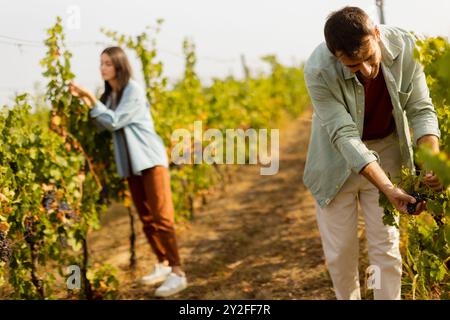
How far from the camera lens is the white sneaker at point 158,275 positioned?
3979 mm

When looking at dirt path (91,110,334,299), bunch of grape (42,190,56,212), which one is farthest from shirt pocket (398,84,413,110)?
bunch of grape (42,190,56,212)

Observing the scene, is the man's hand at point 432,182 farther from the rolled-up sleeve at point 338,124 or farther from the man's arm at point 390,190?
the rolled-up sleeve at point 338,124

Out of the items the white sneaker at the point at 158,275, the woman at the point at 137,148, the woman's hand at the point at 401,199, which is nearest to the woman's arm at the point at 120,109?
the woman at the point at 137,148

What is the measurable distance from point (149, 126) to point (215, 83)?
3424 mm

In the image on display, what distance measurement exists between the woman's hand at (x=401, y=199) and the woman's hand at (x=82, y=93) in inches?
77.8

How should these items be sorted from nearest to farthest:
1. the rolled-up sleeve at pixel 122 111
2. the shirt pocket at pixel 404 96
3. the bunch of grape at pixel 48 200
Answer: the shirt pocket at pixel 404 96
the bunch of grape at pixel 48 200
the rolled-up sleeve at pixel 122 111

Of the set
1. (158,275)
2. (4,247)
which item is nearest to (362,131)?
(4,247)

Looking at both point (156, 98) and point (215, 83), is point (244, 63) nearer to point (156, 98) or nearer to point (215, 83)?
point (215, 83)

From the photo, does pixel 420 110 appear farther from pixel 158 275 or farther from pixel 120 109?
pixel 158 275

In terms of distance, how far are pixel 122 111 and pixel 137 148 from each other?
0.24m

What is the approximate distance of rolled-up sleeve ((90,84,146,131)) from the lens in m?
3.56

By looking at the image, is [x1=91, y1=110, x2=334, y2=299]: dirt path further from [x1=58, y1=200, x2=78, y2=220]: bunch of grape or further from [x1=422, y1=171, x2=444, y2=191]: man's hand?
[x1=422, y1=171, x2=444, y2=191]: man's hand

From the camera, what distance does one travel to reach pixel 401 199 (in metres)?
2.28
